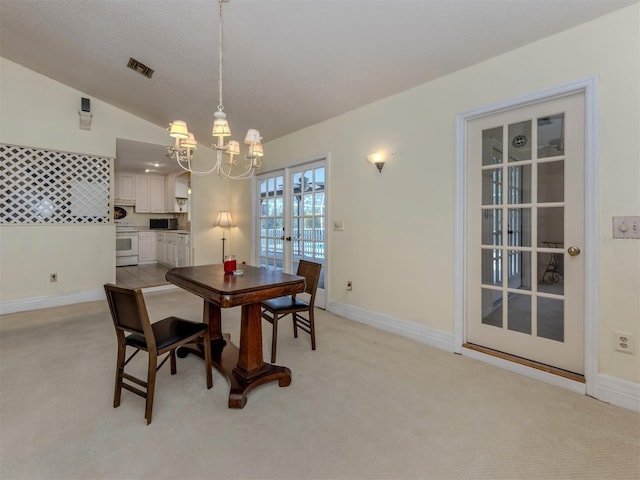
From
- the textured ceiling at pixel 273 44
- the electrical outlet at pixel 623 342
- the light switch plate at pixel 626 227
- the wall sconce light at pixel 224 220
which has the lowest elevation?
the electrical outlet at pixel 623 342

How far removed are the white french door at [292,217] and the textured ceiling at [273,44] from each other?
758 mm

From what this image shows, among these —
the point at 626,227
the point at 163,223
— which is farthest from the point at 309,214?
the point at 163,223

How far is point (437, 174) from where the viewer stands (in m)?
2.67

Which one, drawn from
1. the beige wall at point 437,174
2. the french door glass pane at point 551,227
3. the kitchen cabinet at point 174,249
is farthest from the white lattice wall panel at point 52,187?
the french door glass pane at point 551,227

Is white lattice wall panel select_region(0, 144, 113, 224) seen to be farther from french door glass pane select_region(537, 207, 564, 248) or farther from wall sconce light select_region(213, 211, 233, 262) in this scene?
french door glass pane select_region(537, 207, 564, 248)

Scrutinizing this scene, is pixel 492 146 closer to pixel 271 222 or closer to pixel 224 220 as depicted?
pixel 271 222

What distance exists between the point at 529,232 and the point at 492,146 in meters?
0.74

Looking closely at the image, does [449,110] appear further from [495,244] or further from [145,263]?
[145,263]

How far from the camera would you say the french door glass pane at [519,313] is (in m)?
2.26

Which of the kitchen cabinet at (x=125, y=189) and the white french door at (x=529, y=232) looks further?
the kitchen cabinet at (x=125, y=189)

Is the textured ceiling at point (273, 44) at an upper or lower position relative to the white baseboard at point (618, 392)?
upper

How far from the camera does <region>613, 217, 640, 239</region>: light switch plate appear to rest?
178 cm

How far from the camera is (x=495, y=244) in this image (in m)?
2.43

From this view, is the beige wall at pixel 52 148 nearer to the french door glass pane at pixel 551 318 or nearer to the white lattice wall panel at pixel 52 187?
the white lattice wall panel at pixel 52 187
